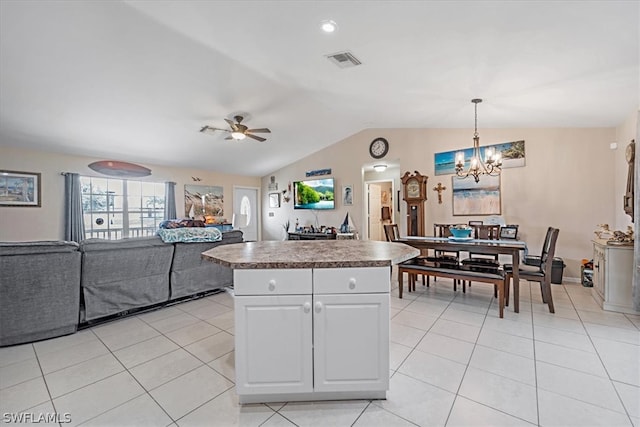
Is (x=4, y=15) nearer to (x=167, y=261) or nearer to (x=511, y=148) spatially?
(x=167, y=261)

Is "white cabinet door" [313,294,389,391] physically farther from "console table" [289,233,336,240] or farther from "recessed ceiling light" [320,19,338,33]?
"console table" [289,233,336,240]

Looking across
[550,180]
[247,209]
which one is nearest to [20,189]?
[247,209]

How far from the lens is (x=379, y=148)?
19.3 feet

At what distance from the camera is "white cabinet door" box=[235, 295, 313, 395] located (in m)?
1.59

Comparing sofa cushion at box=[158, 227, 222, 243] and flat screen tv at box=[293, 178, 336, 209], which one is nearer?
sofa cushion at box=[158, 227, 222, 243]

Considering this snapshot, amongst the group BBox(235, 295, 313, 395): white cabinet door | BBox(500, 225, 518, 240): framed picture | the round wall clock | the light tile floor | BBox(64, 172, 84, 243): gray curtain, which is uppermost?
the round wall clock

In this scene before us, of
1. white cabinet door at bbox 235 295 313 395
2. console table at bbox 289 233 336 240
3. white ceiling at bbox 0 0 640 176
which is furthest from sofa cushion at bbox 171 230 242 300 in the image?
console table at bbox 289 233 336 240

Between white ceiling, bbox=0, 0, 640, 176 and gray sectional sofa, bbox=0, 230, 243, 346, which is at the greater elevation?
white ceiling, bbox=0, 0, 640, 176

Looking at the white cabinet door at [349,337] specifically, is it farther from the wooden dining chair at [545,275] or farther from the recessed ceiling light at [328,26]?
the wooden dining chair at [545,275]

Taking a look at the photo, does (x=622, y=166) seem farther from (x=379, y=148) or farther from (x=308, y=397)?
(x=308, y=397)

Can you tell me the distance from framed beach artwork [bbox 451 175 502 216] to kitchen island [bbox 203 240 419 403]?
401cm

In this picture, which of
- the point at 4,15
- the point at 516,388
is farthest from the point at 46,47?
the point at 516,388

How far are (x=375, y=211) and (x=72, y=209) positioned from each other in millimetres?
6582

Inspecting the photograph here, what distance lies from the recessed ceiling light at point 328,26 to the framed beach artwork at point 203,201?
5443 mm
